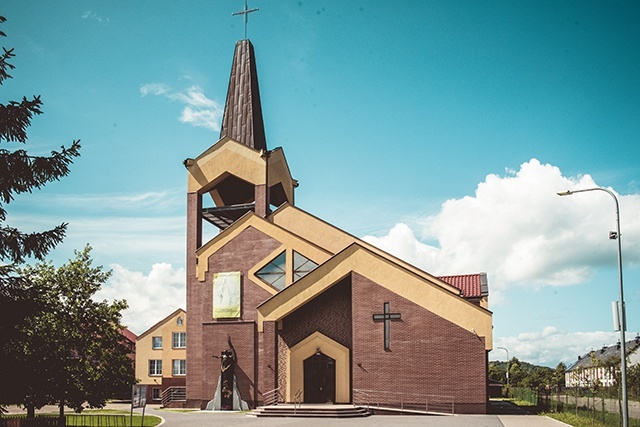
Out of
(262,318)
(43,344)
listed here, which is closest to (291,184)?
(262,318)

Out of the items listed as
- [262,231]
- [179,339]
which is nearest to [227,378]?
[262,231]

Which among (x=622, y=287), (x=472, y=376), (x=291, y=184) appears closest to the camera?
(x=622, y=287)

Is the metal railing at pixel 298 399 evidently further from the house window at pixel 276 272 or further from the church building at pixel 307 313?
the house window at pixel 276 272

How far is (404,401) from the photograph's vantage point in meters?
32.1

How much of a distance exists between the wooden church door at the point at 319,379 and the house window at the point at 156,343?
30.4 metres

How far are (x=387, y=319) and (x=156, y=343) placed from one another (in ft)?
114

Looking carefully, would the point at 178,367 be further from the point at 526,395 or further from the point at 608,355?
the point at 608,355

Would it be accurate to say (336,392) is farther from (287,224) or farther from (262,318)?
(287,224)

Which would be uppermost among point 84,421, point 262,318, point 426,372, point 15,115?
point 15,115

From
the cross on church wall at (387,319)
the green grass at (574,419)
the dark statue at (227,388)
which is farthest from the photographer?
the dark statue at (227,388)

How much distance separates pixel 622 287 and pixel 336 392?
59.7 feet

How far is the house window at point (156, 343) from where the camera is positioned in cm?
6122

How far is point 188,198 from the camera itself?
41.4 meters

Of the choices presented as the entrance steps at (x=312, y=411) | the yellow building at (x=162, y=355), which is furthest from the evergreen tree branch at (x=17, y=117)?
the yellow building at (x=162, y=355)
